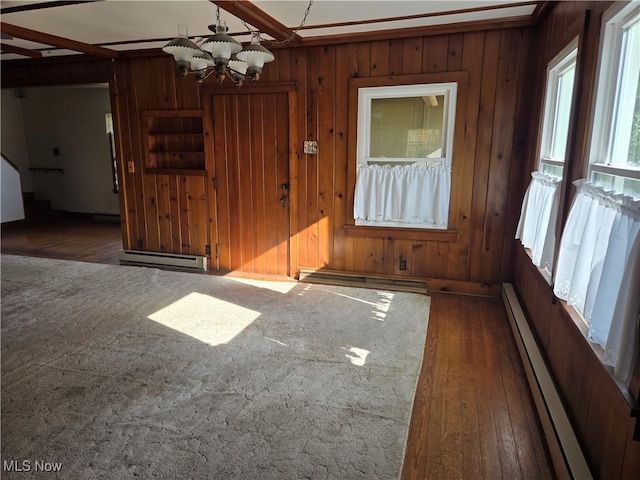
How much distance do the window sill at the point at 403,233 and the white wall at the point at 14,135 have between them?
7.47m

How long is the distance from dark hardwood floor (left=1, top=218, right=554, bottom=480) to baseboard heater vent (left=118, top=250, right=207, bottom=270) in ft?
8.95

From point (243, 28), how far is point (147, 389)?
307 cm

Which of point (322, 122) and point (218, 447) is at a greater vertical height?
point (322, 122)

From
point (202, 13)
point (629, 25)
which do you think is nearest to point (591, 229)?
point (629, 25)

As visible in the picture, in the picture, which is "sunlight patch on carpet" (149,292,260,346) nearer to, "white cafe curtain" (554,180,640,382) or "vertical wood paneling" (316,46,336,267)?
"vertical wood paneling" (316,46,336,267)

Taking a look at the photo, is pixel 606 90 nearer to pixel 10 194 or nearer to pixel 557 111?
pixel 557 111

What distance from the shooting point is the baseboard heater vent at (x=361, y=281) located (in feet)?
13.6

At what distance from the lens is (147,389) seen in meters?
2.37

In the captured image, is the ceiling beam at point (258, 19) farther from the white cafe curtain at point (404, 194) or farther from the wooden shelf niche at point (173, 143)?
the wooden shelf niche at point (173, 143)

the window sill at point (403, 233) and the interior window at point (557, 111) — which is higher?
the interior window at point (557, 111)

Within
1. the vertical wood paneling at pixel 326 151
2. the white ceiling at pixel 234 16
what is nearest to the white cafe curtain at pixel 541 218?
the white ceiling at pixel 234 16

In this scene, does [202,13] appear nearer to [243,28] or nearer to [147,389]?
[243,28]

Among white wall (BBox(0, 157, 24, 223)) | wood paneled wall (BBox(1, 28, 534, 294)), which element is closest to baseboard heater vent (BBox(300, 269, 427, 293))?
wood paneled wall (BBox(1, 28, 534, 294))

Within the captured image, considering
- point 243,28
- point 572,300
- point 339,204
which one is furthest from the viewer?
point 339,204
